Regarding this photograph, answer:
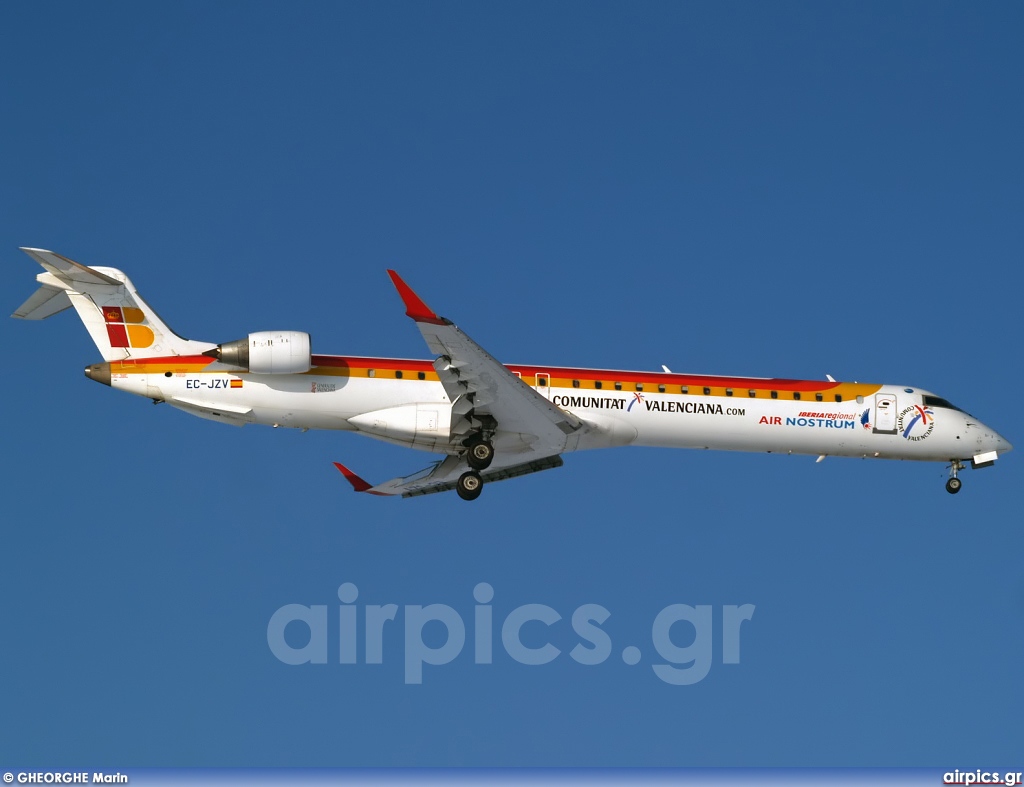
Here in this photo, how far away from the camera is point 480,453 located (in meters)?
29.5

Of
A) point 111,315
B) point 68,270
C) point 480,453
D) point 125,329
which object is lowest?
point 480,453

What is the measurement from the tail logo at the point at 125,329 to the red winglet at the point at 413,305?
633 centimetres

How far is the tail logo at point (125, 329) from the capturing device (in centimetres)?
2917

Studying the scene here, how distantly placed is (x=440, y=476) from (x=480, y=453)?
12.1 ft

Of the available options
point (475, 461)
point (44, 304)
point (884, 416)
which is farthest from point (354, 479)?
point (884, 416)

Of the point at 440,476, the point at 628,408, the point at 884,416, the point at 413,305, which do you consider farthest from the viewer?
the point at 440,476

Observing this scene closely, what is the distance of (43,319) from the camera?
29297 mm

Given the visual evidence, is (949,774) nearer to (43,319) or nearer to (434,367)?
(434,367)

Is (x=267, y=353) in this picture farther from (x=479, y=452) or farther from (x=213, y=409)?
(x=479, y=452)

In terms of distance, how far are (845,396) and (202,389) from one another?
14322mm

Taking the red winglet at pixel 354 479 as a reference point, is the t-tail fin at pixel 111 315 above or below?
above

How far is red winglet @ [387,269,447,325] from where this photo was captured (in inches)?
1019

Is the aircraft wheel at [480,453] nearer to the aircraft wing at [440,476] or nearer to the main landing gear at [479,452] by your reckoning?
the main landing gear at [479,452]

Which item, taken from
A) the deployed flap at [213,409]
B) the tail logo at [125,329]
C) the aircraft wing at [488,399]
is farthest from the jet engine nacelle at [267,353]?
the aircraft wing at [488,399]
